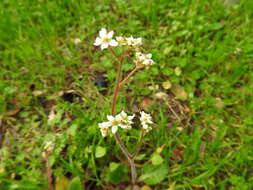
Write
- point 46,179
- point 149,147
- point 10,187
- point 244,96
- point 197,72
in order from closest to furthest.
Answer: point 10,187 → point 46,179 → point 149,147 → point 244,96 → point 197,72

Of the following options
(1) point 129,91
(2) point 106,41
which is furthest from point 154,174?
(2) point 106,41

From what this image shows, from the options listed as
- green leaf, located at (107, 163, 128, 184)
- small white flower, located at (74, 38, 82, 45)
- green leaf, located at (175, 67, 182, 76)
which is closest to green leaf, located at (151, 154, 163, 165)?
green leaf, located at (107, 163, 128, 184)

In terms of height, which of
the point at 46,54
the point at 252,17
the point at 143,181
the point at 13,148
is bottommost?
the point at 143,181

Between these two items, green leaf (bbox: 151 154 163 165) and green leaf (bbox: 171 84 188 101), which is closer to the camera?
green leaf (bbox: 151 154 163 165)

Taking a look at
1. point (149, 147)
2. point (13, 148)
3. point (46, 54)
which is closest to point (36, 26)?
point (46, 54)

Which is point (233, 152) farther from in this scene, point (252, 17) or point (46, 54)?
point (46, 54)

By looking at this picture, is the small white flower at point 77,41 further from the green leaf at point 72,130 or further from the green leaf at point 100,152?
the green leaf at point 100,152

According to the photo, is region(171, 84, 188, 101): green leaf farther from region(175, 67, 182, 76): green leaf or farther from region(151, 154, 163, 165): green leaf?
region(151, 154, 163, 165): green leaf

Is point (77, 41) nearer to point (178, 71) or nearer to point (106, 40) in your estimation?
point (178, 71)
